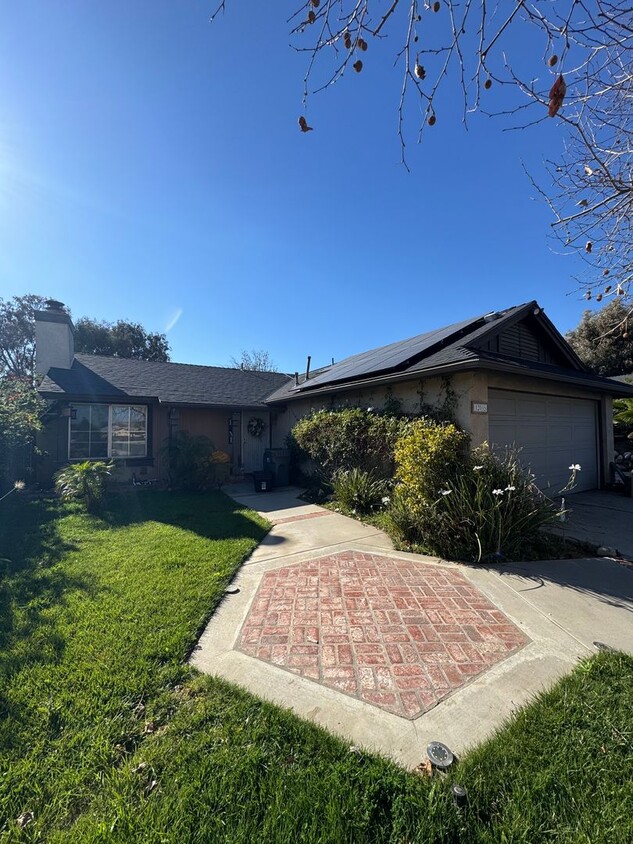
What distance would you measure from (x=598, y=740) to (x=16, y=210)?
11.5m

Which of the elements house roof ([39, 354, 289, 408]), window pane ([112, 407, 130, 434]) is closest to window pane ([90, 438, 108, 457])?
window pane ([112, 407, 130, 434])

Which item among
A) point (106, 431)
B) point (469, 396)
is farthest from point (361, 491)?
point (106, 431)

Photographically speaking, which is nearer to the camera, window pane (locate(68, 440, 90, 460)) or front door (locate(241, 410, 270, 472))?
window pane (locate(68, 440, 90, 460))

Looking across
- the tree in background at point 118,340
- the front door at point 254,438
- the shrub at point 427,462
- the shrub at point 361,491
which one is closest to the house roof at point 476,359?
the shrub at point 427,462

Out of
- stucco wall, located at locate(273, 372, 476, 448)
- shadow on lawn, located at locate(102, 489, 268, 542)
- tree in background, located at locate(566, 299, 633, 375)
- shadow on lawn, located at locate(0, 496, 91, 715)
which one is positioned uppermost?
tree in background, located at locate(566, 299, 633, 375)

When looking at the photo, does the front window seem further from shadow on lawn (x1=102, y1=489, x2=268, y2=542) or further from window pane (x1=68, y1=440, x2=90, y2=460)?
shadow on lawn (x1=102, y1=489, x2=268, y2=542)

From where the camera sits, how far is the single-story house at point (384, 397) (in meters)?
7.30

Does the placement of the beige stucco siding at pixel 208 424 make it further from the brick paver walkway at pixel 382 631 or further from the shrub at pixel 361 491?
the brick paver walkway at pixel 382 631

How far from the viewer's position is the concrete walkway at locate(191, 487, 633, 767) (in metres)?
2.28

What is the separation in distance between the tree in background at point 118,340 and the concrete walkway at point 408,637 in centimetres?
2795

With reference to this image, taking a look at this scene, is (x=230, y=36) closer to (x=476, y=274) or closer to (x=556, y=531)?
(x=556, y=531)

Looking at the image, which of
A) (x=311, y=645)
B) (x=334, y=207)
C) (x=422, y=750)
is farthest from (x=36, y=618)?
(x=334, y=207)

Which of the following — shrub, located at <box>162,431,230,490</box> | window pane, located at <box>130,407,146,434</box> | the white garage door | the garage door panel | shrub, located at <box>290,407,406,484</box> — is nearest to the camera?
the white garage door

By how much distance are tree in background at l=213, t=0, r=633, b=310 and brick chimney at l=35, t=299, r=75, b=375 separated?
1264 centimetres
